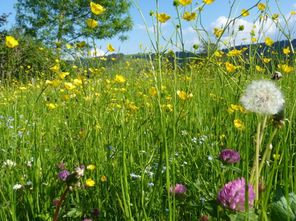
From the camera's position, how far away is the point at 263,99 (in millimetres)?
606

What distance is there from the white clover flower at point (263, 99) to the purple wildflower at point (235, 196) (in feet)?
0.53

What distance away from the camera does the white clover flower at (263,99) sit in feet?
1.92

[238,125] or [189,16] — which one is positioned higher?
[189,16]

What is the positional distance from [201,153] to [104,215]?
0.43m

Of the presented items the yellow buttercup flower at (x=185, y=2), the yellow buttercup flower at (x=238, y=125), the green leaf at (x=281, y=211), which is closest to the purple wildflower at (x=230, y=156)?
the green leaf at (x=281, y=211)

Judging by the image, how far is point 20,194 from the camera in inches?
43.6

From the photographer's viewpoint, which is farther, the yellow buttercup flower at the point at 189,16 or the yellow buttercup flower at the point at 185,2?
the yellow buttercup flower at the point at 189,16

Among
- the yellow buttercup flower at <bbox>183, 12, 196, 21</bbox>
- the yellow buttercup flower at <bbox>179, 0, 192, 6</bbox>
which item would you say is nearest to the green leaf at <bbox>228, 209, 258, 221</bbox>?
the yellow buttercup flower at <bbox>179, 0, 192, 6</bbox>

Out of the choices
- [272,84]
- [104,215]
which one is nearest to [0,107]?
[104,215]

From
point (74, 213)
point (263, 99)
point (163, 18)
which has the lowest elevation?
point (74, 213)

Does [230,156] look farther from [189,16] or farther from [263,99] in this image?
[189,16]

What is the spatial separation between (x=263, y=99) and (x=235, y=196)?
0.61ft

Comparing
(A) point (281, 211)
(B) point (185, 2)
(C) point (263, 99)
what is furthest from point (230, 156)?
(B) point (185, 2)

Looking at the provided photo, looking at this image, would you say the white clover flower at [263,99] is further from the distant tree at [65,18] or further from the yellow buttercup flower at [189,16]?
the distant tree at [65,18]
